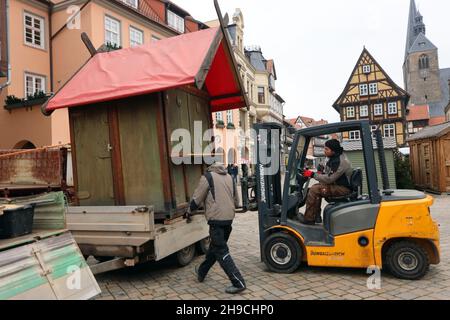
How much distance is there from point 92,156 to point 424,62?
331ft

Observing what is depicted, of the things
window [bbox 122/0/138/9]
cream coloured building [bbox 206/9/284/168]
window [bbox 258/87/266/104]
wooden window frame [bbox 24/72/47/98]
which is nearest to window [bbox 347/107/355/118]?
cream coloured building [bbox 206/9/284/168]

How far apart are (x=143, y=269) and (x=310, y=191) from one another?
2978 mm

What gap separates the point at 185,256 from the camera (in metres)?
6.27

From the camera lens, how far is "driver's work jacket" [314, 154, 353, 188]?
213 inches

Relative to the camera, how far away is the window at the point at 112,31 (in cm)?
1839

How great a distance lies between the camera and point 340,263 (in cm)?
530

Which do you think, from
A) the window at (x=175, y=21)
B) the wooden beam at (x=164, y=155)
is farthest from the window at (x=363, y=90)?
the wooden beam at (x=164, y=155)

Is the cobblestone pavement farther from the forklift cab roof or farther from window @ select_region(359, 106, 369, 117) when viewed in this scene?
window @ select_region(359, 106, 369, 117)

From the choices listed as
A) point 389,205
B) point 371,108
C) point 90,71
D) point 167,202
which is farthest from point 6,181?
point 371,108

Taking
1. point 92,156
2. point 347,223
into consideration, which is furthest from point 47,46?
point 347,223

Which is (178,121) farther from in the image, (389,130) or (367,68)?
(389,130)

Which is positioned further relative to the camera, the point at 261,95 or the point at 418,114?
the point at 418,114

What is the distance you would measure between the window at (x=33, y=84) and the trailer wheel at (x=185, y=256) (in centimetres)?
1428

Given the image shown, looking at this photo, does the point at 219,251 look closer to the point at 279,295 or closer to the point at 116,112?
the point at 279,295
